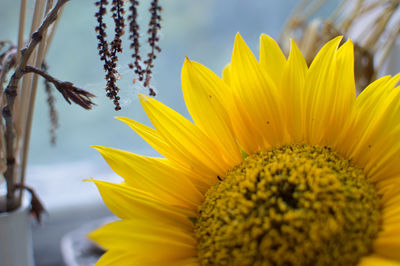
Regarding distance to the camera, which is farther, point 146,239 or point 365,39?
point 365,39

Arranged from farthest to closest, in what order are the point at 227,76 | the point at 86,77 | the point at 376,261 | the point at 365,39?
1. the point at 86,77
2. the point at 365,39
3. the point at 227,76
4. the point at 376,261

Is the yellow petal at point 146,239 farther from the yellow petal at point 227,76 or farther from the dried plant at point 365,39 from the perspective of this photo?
the dried plant at point 365,39

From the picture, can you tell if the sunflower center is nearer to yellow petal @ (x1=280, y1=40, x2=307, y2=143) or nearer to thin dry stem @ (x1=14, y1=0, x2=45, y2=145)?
yellow petal @ (x1=280, y1=40, x2=307, y2=143)

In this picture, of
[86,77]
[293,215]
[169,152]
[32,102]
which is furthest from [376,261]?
[86,77]

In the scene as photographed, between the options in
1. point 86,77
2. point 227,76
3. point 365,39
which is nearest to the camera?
point 227,76

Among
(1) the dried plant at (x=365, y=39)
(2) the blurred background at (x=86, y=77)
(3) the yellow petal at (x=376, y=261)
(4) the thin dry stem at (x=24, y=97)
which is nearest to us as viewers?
(3) the yellow petal at (x=376, y=261)

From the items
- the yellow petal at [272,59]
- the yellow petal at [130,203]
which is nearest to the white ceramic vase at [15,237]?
the yellow petal at [130,203]

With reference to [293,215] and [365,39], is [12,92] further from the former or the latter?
[365,39]

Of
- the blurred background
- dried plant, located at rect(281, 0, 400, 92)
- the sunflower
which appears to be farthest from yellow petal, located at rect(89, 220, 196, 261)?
the blurred background
